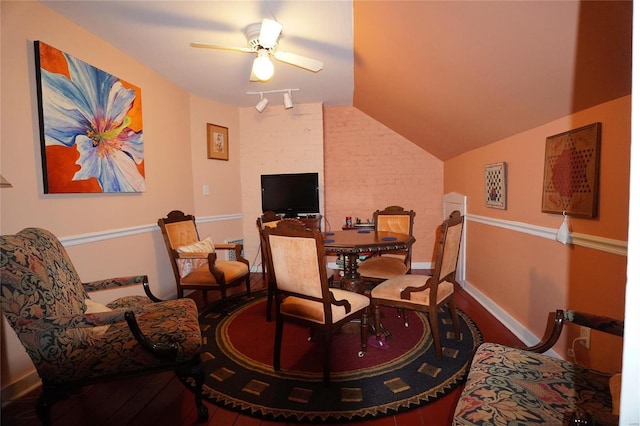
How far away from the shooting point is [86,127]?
7.88 feet

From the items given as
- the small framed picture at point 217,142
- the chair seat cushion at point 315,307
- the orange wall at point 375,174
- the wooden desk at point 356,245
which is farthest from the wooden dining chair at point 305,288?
the orange wall at point 375,174

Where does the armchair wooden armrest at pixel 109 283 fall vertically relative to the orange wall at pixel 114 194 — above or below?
below

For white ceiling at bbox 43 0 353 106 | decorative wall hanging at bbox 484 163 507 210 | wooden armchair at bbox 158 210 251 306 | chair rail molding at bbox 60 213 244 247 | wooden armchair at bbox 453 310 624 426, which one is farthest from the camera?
wooden armchair at bbox 158 210 251 306

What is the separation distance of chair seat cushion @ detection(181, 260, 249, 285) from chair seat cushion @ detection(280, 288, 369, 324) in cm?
113

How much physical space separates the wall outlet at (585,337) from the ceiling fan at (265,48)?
260 centimetres

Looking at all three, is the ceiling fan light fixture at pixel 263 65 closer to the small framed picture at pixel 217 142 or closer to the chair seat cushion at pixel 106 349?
the chair seat cushion at pixel 106 349

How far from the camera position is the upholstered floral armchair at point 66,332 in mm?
1349

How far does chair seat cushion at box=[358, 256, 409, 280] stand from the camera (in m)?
2.85

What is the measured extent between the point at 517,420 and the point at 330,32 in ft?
9.02

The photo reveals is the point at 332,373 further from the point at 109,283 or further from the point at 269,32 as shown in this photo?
the point at 269,32

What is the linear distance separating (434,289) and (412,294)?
170mm

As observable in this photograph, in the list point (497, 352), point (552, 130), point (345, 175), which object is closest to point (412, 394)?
point (497, 352)

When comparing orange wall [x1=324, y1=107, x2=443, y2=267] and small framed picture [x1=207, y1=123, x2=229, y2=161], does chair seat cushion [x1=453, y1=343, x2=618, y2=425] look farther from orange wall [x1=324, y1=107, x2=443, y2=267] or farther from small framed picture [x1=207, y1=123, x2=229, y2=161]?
small framed picture [x1=207, y1=123, x2=229, y2=161]

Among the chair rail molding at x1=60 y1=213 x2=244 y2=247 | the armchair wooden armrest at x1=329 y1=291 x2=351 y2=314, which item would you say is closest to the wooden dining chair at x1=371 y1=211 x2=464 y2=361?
the armchair wooden armrest at x1=329 y1=291 x2=351 y2=314
